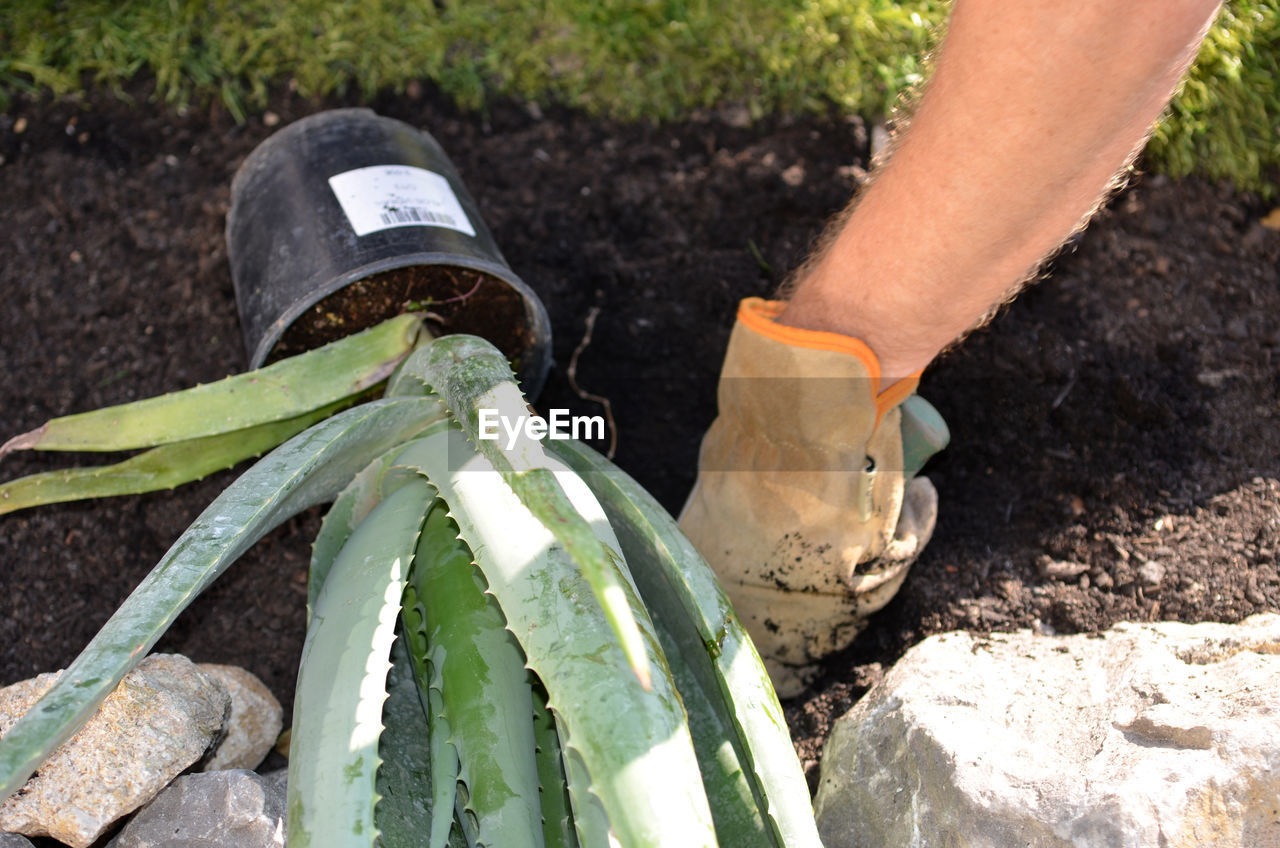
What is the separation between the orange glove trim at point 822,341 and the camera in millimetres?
1319

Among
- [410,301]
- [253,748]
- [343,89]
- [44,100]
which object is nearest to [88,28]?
[44,100]

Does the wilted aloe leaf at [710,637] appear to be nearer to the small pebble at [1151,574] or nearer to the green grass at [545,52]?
the small pebble at [1151,574]

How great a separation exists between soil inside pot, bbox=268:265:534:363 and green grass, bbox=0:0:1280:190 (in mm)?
622

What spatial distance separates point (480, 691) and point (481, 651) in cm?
5

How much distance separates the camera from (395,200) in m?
1.54

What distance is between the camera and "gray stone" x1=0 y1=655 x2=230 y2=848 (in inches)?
41.2

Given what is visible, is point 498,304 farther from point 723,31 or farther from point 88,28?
point 88,28

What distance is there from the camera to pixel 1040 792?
103 cm

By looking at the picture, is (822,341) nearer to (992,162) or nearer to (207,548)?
(992,162)

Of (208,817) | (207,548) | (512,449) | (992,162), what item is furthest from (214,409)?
(992,162)

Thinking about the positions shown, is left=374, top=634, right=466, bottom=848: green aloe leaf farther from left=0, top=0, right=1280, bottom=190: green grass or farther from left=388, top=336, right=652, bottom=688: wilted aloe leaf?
left=0, top=0, right=1280, bottom=190: green grass

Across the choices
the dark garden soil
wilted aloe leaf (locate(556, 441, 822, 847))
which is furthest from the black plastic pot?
wilted aloe leaf (locate(556, 441, 822, 847))

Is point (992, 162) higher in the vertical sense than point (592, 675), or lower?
higher

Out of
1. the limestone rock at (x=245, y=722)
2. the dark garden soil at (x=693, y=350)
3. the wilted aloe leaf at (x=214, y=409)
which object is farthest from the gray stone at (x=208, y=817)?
the wilted aloe leaf at (x=214, y=409)
